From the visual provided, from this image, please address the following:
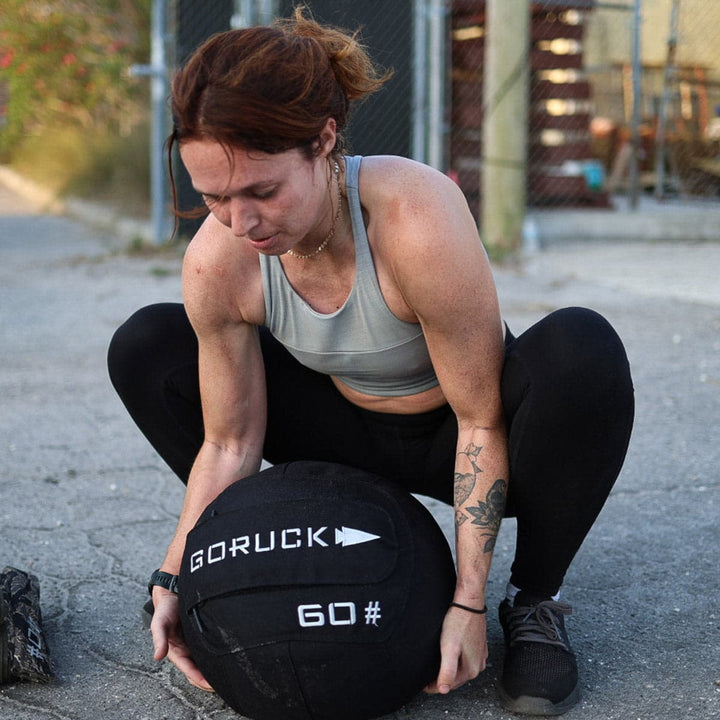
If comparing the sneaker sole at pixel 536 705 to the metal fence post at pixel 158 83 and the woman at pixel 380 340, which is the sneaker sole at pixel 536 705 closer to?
the woman at pixel 380 340

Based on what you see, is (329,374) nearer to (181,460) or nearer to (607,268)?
(181,460)

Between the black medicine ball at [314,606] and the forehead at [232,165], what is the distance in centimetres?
59

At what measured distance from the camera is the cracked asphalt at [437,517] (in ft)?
7.14

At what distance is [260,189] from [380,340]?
1.44 ft

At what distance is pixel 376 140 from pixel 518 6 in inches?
59.0

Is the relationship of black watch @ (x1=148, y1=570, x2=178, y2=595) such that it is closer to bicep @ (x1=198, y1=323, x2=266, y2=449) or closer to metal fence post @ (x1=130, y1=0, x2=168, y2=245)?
bicep @ (x1=198, y1=323, x2=266, y2=449)

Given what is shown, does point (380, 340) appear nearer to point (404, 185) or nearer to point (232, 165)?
point (404, 185)

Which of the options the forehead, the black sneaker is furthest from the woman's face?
the black sneaker

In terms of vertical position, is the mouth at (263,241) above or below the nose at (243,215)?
below

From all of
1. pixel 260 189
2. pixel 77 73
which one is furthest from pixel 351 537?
pixel 77 73

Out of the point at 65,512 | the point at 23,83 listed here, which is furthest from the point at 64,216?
the point at 65,512

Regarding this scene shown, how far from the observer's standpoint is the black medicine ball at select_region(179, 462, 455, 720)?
1.91 meters

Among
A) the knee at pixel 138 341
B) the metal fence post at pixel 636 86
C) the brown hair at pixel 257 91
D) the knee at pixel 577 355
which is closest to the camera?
the brown hair at pixel 257 91

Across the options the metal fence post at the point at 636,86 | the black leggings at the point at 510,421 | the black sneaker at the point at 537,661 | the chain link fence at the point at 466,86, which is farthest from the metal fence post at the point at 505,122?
the black sneaker at the point at 537,661
